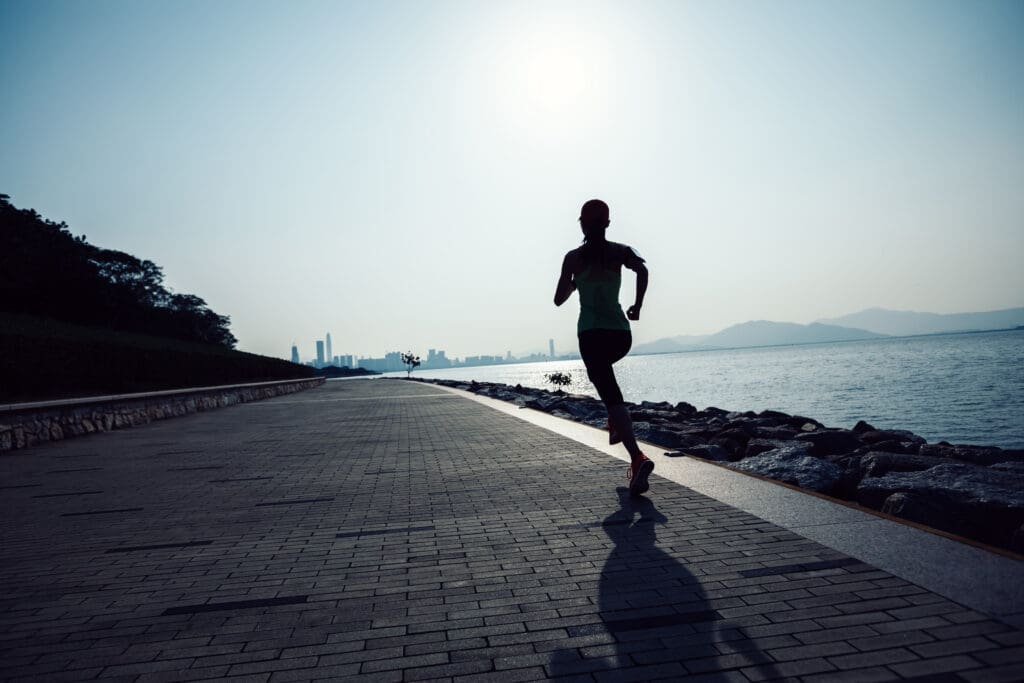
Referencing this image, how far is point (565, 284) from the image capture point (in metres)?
5.07

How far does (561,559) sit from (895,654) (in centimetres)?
166

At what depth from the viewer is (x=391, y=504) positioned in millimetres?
5059

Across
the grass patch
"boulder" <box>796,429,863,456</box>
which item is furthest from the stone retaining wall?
"boulder" <box>796,429,863,456</box>

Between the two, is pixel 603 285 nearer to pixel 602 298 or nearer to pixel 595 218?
pixel 602 298

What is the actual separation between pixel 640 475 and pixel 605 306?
1335mm

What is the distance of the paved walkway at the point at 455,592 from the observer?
225 centimetres

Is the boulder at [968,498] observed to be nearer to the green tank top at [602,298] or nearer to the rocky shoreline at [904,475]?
the rocky shoreline at [904,475]

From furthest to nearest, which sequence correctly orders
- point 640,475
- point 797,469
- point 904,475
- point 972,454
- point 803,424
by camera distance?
point 803,424, point 972,454, point 797,469, point 904,475, point 640,475

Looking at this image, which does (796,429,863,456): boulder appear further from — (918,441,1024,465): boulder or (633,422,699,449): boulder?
(633,422,699,449): boulder

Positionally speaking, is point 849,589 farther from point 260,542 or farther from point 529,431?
point 529,431

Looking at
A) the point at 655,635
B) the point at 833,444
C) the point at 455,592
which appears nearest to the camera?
the point at 655,635

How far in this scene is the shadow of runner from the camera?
2.15 m

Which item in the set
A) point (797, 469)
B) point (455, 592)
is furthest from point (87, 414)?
point (797, 469)

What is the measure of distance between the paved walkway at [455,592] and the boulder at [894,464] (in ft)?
7.74
